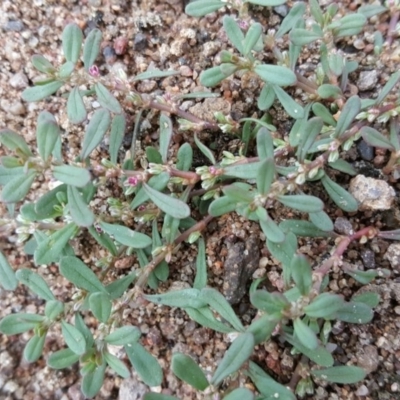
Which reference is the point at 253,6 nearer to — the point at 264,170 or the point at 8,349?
the point at 264,170

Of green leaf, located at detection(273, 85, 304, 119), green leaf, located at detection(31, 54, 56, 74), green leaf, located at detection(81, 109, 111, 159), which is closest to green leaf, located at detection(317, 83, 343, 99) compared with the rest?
green leaf, located at detection(273, 85, 304, 119)

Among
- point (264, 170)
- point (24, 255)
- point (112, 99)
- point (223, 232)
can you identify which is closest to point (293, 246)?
point (264, 170)

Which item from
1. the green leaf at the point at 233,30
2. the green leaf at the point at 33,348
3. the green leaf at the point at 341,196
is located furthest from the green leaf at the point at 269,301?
the green leaf at the point at 233,30

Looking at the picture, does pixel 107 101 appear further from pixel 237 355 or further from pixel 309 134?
pixel 237 355

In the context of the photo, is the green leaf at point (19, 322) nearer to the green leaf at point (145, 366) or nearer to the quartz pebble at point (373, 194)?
the green leaf at point (145, 366)

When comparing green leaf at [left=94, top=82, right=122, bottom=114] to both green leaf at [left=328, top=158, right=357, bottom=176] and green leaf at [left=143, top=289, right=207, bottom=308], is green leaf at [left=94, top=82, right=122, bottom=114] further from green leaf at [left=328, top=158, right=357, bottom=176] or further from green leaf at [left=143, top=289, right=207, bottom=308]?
green leaf at [left=328, top=158, right=357, bottom=176]

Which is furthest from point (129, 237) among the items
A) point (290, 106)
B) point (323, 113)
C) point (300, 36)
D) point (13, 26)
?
point (13, 26)

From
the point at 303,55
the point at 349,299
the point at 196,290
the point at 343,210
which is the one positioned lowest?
the point at 349,299
